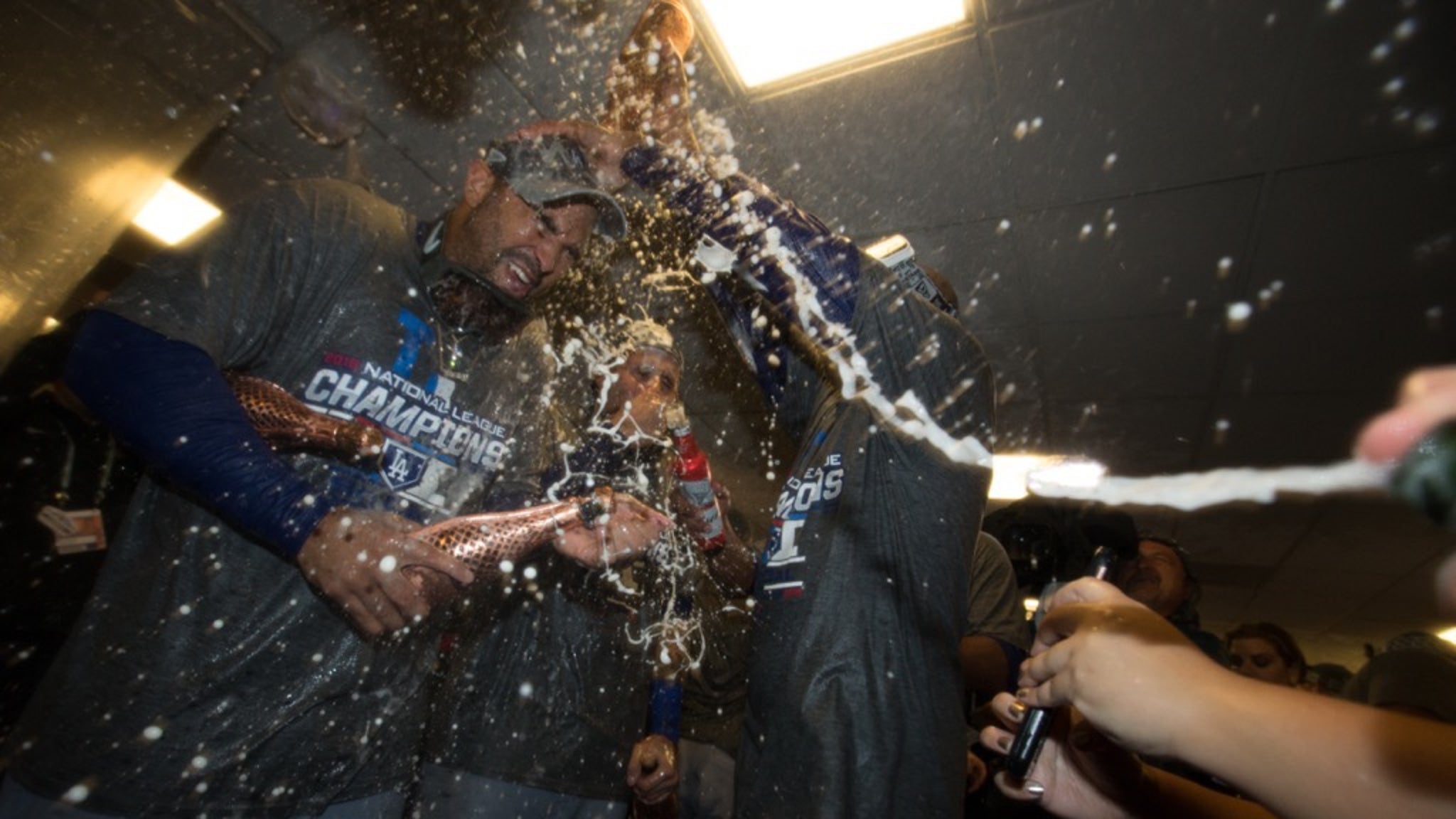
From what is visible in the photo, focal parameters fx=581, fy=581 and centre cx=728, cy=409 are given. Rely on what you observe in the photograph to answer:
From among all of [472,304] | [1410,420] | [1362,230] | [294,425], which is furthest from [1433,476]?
[1362,230]

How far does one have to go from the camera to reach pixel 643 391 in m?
3.60

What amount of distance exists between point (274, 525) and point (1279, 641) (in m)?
7.46

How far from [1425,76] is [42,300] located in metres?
6.32

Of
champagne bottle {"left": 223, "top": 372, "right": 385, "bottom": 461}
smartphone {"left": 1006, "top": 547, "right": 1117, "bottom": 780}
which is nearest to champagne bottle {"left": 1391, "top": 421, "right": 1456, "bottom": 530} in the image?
smartphone {"left": 1006, "top": 547, "right": 1117, "bottom": 780}

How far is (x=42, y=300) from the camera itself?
271 centimetres

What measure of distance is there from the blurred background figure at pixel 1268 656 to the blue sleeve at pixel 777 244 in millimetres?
5643

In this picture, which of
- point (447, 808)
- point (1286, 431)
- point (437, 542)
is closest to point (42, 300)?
point (437, 542)

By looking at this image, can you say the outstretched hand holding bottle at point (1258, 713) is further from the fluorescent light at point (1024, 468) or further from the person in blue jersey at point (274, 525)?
the fluorescent light at point (1024, 468)

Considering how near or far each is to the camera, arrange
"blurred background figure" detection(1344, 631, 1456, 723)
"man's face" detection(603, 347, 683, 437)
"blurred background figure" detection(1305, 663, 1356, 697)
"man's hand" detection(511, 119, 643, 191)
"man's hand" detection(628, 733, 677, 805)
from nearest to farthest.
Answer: "man's hand" detection(511, 119, 643, 191) → "blurred background figure" detection(1344, 631, 1456, 723) → "man's hand" detection(628, 733, 677, 805) → "man's face" detection(603, 347, 683, 437) → "blurred background figure" detection(1305, 663, 1356, 697)

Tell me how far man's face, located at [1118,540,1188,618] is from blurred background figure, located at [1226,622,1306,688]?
2057 millimetres

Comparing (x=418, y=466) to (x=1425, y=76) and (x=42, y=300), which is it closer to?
(x=42, y=300)

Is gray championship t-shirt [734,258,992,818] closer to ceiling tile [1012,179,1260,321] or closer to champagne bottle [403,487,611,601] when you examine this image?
champagne bottle [403,487,611,601]

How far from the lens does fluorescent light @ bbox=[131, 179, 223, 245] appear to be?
426 cm

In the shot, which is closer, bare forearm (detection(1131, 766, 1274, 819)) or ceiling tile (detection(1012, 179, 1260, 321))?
bare forearm (detection(1131, 766, 1274, 819))
